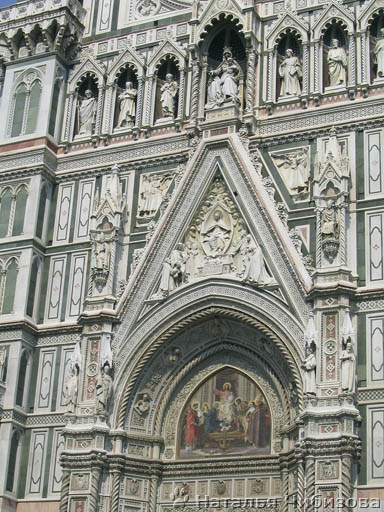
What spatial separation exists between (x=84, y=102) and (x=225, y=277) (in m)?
6.30

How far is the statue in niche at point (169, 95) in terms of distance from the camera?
24234mm

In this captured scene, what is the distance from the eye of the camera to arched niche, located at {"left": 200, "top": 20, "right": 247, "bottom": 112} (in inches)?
941

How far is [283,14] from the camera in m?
23.9

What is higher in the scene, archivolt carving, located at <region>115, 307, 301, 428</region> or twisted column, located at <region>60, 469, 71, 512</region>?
archivolt carving, located at <region>115, 307, 301, 428</region>

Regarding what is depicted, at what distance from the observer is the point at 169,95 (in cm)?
2436

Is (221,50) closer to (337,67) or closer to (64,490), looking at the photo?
(337,67)

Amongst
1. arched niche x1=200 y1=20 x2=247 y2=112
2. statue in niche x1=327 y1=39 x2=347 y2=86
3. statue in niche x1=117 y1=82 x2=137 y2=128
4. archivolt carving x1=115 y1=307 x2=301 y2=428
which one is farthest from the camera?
statue in niche x1=117 y1=82 x2=137 y2=128

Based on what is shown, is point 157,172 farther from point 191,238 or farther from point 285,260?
point 285,260

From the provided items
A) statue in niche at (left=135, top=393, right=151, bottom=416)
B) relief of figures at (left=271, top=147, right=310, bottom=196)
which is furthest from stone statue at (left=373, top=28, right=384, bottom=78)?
statue in niche at (left=135, top=393, right=151, bottom=416)

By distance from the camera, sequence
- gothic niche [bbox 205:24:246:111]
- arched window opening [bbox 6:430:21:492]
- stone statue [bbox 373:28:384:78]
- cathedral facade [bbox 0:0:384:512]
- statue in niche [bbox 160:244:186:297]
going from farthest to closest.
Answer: gothic niche [bbox 205:24:246:111]
stone statue [bbox 373:28:384:78]
statue in niche [bbox 160:244:186:297]
arched window opening [bbox 6:430:21:492]
cathedral facade [bbox 0:0:384:512]

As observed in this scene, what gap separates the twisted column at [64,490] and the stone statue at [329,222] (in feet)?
21.4

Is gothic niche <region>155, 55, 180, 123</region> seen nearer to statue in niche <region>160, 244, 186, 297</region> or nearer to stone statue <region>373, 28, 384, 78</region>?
statue in niche <region>160, 244, 186, 297</region>

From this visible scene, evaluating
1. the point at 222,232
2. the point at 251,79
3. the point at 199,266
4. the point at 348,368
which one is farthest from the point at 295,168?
the point at 348,368

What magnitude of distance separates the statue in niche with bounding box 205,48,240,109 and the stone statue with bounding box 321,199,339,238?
356cm
